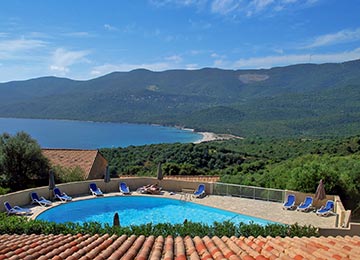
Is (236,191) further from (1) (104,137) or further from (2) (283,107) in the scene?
(2) (283,107)

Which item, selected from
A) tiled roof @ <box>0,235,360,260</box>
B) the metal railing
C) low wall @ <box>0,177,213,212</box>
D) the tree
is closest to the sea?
the tree

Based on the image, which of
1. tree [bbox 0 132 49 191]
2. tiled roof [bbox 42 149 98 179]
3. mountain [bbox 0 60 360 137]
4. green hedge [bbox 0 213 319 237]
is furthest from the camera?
mountain [bbox 0 60 360 137]

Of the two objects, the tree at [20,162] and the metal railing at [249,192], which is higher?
the tree at [20,162]

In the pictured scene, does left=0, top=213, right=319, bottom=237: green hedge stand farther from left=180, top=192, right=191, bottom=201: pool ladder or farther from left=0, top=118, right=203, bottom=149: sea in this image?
left=0, top=118, right=203, bottom=149: sea

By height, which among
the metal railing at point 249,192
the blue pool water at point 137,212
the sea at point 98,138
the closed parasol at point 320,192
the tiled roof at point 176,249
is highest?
the tiled roof at point 176,249

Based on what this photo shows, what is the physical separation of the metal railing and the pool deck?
284mm

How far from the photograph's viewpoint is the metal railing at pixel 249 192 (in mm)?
16031

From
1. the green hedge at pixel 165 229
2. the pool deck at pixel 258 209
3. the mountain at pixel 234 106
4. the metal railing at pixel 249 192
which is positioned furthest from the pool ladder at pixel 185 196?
the mountain at pixel 234 106

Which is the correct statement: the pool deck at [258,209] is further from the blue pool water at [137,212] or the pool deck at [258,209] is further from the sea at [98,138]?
the sea at [98,138]

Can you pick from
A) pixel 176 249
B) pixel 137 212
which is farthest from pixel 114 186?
pixel 176 249

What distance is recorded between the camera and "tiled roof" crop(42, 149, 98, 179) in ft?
70.1

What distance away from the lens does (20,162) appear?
57.6 ft

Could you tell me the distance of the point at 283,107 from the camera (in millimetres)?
130875

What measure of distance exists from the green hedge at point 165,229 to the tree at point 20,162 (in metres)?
8.75
